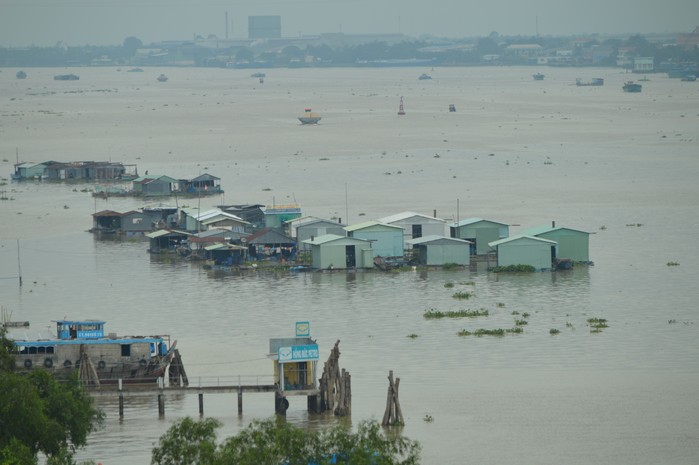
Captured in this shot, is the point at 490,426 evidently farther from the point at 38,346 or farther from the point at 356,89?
the point at 356,89

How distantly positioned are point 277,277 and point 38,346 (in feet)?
35.7

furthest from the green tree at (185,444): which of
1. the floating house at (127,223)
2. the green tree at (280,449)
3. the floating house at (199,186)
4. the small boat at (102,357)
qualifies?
the floating house at (199,186)

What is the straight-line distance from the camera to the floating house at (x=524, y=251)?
32500 mm

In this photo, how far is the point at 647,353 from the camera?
81.3 ft

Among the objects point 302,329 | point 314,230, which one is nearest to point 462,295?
point 314,230

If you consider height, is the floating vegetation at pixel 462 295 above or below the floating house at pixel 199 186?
below

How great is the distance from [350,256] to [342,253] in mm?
209

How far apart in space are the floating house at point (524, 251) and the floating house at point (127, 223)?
37.8ft

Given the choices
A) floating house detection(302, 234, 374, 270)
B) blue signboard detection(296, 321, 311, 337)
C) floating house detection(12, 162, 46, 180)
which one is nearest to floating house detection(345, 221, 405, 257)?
floating house detection(302, 234, 374, 270)

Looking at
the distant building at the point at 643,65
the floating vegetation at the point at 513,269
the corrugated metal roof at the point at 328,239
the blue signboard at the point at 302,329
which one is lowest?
the floating vegetation at the point at 513,269

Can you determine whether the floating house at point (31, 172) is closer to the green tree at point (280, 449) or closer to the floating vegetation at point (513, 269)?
the floating vegetation at point (513, 269)

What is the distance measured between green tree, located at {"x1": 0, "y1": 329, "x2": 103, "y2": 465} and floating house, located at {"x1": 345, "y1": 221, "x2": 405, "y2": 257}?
16.1m

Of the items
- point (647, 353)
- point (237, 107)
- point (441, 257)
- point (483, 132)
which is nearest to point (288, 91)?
point (237, 107)

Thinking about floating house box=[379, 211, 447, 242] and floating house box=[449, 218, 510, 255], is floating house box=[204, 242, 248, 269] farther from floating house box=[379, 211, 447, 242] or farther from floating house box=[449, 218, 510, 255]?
floating house box=[449, 218, 510, 255]
